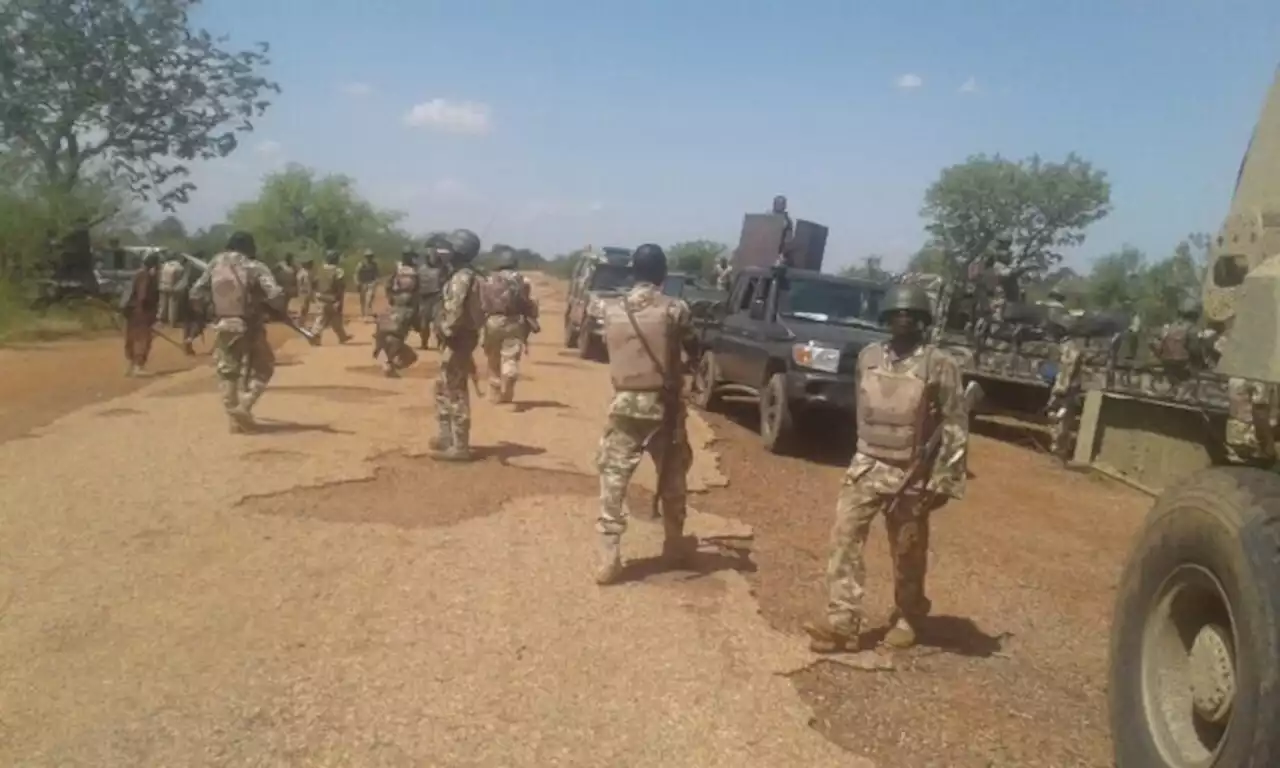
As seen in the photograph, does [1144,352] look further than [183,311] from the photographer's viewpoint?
No

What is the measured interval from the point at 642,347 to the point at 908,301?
1637mm

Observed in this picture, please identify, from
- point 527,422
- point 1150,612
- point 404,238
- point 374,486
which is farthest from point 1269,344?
point 404,238

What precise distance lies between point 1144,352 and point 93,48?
1055 inches

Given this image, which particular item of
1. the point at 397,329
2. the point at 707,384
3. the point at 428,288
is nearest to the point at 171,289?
the point at 428,288

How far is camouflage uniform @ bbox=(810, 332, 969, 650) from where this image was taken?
5.69 m

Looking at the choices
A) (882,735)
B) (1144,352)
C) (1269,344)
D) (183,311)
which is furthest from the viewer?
(183,311)

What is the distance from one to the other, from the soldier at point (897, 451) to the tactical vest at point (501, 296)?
840cm

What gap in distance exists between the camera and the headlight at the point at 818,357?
11414mm

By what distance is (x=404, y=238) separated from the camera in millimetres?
73688

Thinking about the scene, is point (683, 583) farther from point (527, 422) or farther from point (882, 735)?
point (527, 422)

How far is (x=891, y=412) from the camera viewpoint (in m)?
5.73

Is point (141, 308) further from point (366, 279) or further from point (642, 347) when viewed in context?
point (366, 279)

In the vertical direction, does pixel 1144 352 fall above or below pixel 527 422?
above

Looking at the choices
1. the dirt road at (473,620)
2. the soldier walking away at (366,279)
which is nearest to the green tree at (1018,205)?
the soldier walking away at (366,279)
